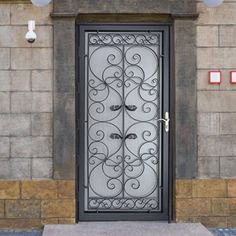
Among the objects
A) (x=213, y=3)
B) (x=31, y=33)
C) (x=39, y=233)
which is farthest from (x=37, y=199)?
(x=213, y=3)

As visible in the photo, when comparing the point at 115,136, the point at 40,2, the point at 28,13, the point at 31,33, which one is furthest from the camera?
the point at 115,136

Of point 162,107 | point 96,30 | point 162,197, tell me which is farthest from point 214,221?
point 96,30

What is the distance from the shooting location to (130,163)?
6.74 meters

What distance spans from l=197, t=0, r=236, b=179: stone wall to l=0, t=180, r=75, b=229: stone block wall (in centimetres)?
175

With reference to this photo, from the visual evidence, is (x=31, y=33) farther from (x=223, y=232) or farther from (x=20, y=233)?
(x=223, y=232)

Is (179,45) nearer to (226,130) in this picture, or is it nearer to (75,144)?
(226,130)

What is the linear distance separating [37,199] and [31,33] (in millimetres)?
2117

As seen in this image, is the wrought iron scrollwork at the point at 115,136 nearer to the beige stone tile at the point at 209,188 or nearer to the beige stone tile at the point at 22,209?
the beige stone tile at the point at 209,188

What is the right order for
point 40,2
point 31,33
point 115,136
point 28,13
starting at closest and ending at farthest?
point 40,2 → point 31,33 → point 28,13 → point 115,136

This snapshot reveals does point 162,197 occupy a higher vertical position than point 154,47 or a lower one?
lower

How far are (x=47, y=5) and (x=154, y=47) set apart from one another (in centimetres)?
150

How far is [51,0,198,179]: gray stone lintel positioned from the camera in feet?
21.3

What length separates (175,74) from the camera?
6547mm

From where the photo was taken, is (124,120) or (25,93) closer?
(25,93)
